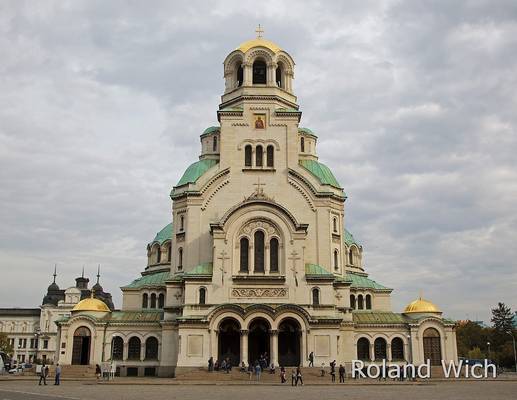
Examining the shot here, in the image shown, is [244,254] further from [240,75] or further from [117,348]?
[240,75]

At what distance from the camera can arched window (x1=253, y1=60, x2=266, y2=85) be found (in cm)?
5988

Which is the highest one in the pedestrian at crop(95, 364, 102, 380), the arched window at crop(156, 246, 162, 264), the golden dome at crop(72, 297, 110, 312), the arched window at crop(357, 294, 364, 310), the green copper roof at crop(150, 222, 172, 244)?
the green copper roof at crop(150, 222, 172, 244)

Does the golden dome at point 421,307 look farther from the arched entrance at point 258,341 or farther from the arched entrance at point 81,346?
the arched entrance at point 81,346

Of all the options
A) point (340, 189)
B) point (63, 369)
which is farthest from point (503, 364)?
point (63, 369)

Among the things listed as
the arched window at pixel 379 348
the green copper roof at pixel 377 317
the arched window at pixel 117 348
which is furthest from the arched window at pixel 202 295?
the arched window at pixel 379 348

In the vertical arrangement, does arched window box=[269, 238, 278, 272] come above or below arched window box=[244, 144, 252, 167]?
below

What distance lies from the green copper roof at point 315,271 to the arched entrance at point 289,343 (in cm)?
410

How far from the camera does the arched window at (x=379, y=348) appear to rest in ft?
180

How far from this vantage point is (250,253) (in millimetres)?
51000

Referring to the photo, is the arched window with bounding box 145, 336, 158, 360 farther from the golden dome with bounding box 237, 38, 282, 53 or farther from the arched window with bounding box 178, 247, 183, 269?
the golden dome with bounding box 237, 38, 282, 53

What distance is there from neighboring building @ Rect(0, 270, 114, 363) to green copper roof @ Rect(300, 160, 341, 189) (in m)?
58.4

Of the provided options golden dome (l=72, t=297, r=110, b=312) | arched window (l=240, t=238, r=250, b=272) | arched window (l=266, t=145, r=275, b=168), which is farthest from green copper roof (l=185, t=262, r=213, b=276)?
golden dome (l=72, t=297, r=110, b=312)

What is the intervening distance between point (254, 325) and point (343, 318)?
790 centimetres

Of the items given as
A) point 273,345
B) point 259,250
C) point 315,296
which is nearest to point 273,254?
point 259,250
